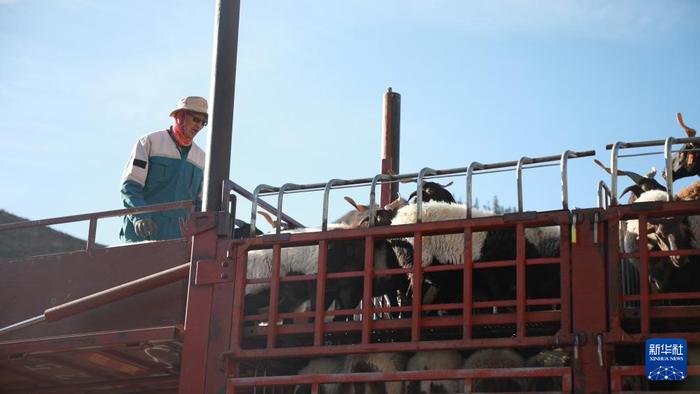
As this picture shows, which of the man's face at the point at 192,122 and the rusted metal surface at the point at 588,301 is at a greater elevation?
the man's face at the point at 192,122

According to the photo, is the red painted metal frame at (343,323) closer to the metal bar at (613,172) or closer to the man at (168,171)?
the metal bar at (613,172)

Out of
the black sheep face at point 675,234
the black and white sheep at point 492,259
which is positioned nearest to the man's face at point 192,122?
the black and white sheep at point 492,259

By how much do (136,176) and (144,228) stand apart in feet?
3.04

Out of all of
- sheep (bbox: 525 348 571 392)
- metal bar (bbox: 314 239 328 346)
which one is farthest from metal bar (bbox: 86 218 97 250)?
sheep (bbox: 525 348 571 392)

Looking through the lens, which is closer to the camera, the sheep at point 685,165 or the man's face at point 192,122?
the sheep at point 685,165

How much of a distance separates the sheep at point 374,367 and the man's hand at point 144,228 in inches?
142

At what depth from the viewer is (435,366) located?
878 centimetres

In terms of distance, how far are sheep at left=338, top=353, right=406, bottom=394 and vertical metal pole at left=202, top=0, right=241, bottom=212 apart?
200 cm

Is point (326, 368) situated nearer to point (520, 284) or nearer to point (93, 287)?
point (520, 284)

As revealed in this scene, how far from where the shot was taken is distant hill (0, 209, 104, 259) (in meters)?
31.1

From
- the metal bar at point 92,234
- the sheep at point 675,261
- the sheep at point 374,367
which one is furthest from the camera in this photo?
the metal bar at point 92,234

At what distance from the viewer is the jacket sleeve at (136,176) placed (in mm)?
12406

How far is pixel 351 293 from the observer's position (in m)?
10.4

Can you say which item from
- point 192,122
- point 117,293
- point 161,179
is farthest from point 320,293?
point 192,122
